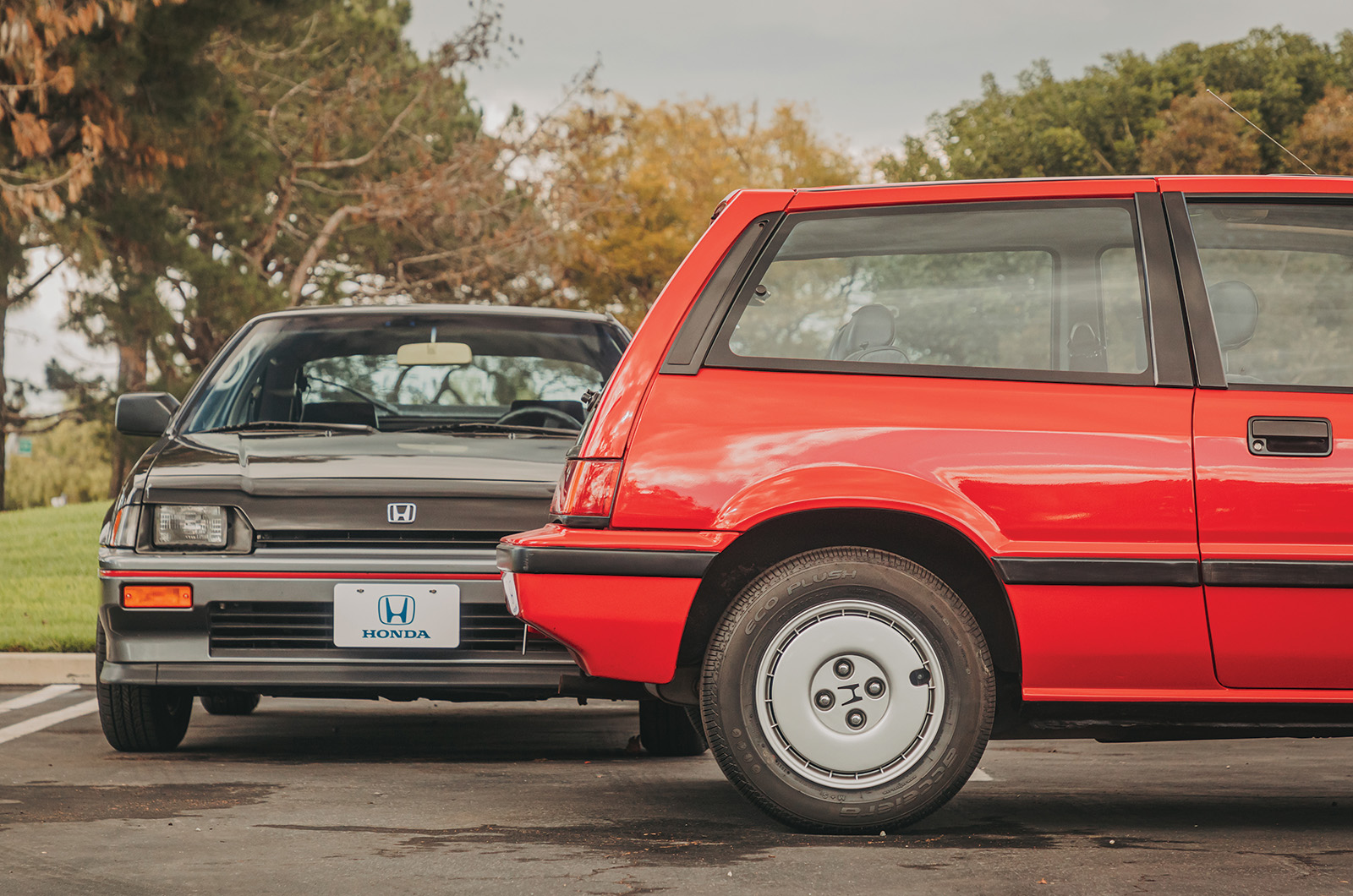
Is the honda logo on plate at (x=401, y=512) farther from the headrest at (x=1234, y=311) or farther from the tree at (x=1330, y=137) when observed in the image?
the tree at (x=1330, y=137)

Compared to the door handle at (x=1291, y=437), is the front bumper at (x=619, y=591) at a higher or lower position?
lower

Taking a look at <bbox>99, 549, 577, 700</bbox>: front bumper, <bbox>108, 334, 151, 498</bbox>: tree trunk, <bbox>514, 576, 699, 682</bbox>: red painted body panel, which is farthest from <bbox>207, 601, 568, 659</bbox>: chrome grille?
<bbox>108, 334, 151, 498</bbox>: tree trunk

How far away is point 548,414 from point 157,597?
5.95 feet

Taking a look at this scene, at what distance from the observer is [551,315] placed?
6633 mm

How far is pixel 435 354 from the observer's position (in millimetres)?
6379

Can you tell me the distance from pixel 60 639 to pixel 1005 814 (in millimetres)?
6368

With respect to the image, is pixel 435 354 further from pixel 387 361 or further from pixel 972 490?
pixel 972 490

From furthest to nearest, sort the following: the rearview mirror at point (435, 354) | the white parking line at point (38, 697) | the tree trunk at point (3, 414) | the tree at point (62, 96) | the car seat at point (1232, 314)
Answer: the tree trunk at point (3, 414), the tree at point (62, 96), the white parking line at point (38, 697), the rearview mirror at point (435, 354), the car seat at point (1232, 314)

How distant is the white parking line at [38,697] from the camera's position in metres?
7.36

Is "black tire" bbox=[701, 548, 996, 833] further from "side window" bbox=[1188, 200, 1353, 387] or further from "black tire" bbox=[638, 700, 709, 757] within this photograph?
"black tire" bbox=[638, 700, 709, 757]

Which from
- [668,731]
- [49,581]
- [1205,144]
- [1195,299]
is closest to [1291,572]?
[1195,299]

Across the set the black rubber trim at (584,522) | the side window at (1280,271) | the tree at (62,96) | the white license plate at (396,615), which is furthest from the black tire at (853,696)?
the tree at (62,96)

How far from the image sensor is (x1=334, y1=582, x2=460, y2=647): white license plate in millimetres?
5262

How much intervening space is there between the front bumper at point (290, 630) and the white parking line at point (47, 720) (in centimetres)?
130
